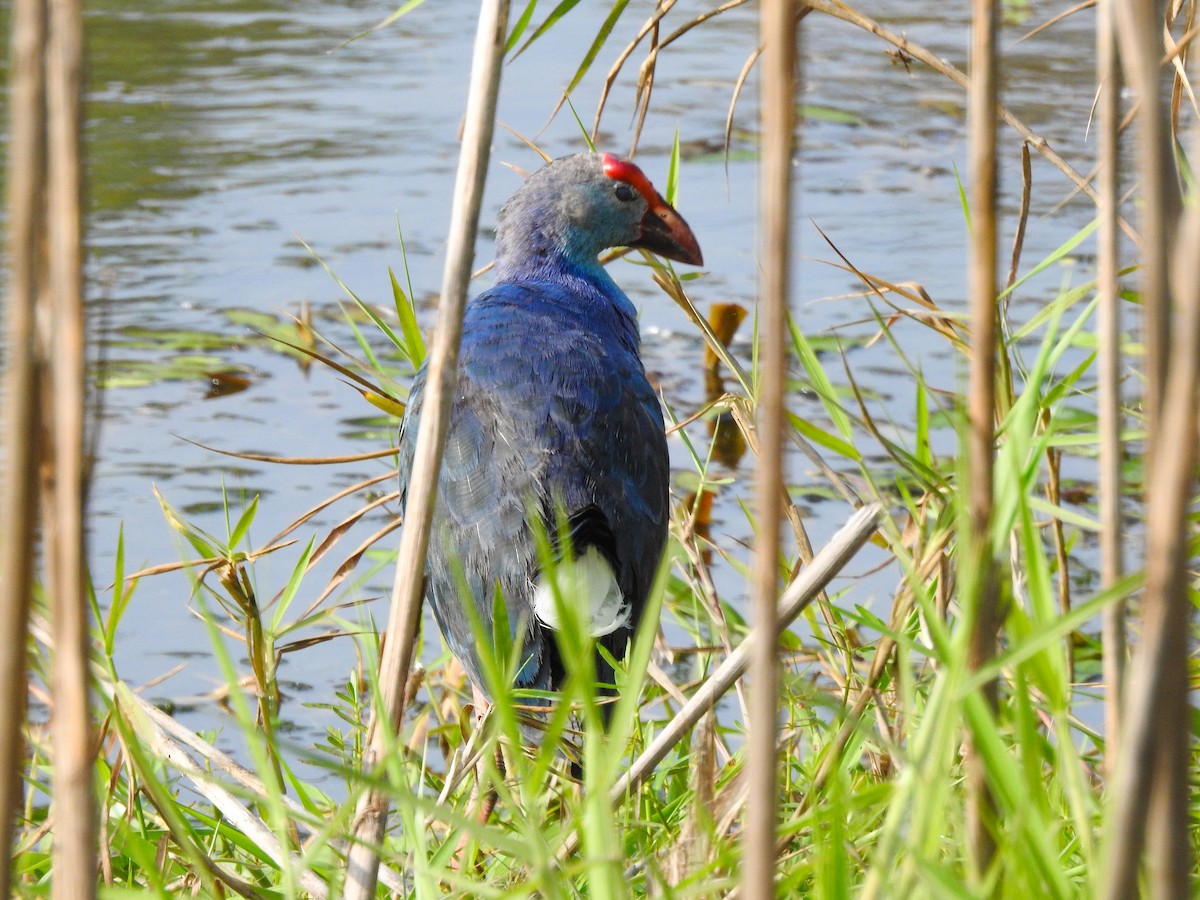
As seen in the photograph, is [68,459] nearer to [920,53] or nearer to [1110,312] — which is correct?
[1110,312]

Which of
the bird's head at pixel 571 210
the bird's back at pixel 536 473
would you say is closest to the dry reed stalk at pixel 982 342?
the bird's back at pixel 536 473

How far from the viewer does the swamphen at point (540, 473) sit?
1841 mm

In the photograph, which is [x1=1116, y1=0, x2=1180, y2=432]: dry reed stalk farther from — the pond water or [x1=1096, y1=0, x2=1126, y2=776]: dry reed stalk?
the pond water

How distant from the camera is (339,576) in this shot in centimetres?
197

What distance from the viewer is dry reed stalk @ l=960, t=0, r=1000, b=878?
0.80 m

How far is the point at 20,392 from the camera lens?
767 millimetres

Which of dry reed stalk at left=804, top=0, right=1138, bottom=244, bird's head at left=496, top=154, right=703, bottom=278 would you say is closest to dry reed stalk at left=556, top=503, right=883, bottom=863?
dry reed stalk at left=804, top=0, right=1138, bottom=244

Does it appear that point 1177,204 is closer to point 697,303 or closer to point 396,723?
point 396,723

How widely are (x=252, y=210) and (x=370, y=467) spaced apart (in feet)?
5.44

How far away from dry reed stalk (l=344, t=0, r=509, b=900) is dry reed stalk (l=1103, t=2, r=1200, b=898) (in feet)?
1.40

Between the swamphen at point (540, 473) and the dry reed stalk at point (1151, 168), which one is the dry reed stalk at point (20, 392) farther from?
the swamphen at point (540, 473)

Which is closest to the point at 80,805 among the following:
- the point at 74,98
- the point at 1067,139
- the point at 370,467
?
the point at 74,98

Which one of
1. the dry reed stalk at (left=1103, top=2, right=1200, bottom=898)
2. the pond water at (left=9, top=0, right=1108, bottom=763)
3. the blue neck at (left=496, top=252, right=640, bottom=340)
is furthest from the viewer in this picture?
the pond water at (left=9, top=0, right=1108, bottom=763)

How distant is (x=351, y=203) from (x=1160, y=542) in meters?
4.10
